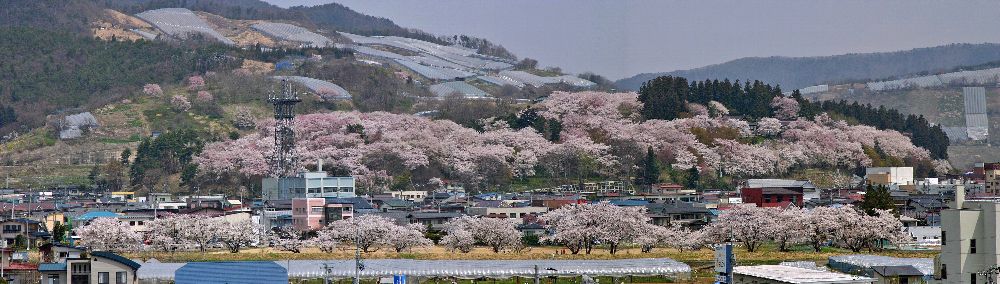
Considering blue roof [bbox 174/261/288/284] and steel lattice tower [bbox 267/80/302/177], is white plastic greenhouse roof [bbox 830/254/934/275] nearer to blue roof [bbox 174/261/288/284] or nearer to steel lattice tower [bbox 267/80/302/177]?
blue roof [bbox 174/261/288/284]

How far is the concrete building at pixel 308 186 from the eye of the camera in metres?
62.8

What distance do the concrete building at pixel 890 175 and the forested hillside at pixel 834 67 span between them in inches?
1737

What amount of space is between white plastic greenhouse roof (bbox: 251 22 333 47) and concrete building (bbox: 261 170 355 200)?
5311 centimetres

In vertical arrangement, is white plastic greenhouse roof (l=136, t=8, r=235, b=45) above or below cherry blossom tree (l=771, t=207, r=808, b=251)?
above

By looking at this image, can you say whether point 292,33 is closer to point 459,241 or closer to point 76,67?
point 76,67

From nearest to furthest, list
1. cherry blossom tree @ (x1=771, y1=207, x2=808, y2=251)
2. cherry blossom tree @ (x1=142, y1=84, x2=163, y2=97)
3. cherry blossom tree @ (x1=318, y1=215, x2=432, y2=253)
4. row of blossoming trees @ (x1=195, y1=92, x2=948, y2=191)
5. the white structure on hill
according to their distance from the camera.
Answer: cherry blossom tree @ (x1=771, y1=207, x2=808, y2=251) → cherry blossom tree @ (x1=318, y1=215, x2=432, y2=253) → row of blossoming trees @ (x1=195, y1=92, x2=948, y2=191) → cherry blossom tree @ (x1=142, y1=84, x2=163, y2=97) → the white structure on hill

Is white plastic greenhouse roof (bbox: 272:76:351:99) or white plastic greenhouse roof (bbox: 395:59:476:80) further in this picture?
white plastic greenhouse roof (bbox: 395:59:476:80)

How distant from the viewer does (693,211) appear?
55.0 m

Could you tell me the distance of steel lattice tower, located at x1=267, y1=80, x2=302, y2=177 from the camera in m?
64.6

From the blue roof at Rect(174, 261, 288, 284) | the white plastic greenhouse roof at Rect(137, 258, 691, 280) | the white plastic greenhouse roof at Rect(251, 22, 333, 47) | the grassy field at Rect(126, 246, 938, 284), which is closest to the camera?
the blue roof at Rect(174, 261, 288, 284)

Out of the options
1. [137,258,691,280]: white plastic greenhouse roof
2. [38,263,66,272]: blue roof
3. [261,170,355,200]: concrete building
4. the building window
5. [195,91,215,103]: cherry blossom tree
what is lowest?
[137,258,691,280]: white plastic greenhouse roof

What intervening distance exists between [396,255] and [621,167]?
2696 centimetres

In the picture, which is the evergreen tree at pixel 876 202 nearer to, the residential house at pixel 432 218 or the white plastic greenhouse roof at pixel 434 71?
the residential house at pixel 432 218

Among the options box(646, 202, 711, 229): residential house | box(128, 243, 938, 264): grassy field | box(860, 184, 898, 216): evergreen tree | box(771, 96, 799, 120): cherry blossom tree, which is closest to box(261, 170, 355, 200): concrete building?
box(646, 202, 711, 229): residential house
